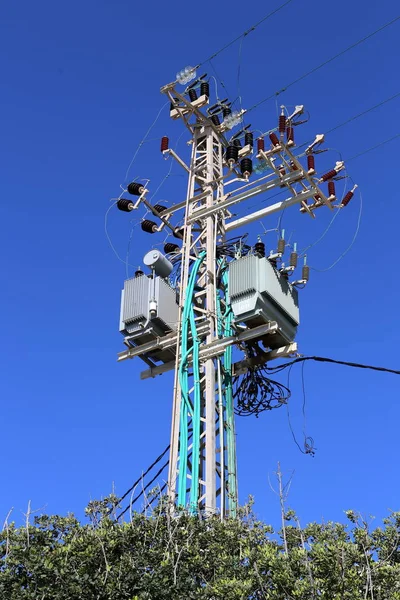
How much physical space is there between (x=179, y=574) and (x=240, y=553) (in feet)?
2.99

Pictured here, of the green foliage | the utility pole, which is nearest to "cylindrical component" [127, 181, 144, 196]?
the utility pole

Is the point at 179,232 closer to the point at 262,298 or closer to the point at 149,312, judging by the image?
the point at 149,312

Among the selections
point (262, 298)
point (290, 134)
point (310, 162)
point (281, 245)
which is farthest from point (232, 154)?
point (262, 298)

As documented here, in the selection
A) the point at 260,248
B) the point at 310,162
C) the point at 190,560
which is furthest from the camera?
the point at 310,162

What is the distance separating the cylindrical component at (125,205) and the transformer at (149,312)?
6.76 feet

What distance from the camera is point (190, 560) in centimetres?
1075

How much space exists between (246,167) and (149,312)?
11.8 feet

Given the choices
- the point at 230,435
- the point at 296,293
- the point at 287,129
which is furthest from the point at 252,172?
the point at 230,435

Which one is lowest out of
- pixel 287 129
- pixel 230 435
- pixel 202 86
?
pixel 230 435

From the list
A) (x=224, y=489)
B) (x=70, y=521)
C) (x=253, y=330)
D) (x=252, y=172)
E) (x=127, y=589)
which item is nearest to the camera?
(x=127, y=589)

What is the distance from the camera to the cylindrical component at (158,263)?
54.0 feet

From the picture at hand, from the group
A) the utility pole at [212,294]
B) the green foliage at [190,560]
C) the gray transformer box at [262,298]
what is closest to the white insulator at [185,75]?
the utility pole at [212,294]

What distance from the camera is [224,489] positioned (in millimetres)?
13805

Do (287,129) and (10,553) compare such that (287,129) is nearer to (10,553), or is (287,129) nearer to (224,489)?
(224,489)
